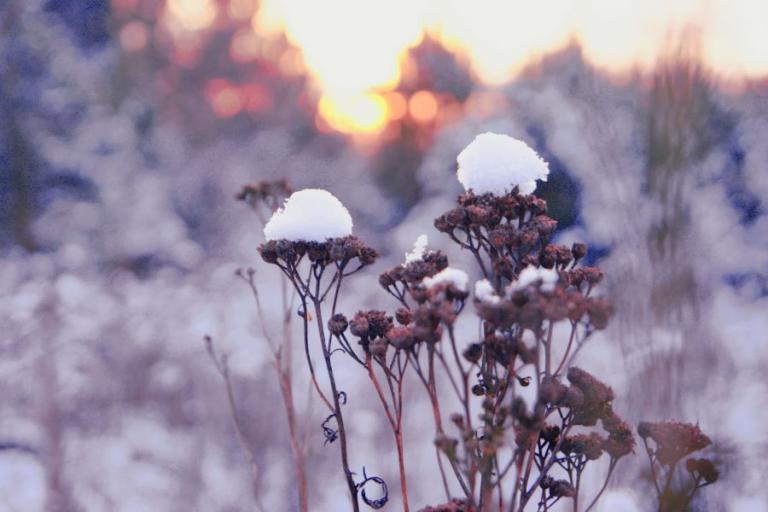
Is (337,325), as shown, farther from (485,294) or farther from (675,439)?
(675,439)

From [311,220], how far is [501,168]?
0.40 metres

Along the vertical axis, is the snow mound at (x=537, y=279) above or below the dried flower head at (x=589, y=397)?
A: above

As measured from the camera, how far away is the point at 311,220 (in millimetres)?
1299

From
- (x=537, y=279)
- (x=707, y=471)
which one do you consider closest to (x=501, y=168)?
(x=537, y=279)

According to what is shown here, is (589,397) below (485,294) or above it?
below

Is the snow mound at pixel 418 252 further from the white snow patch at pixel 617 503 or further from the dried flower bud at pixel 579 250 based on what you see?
the white snow patch at pixel 617 503

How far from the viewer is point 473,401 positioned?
415 cm

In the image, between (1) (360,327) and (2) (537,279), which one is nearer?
(2) (537,279)

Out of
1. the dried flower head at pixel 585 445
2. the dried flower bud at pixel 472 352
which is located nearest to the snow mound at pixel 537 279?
the dried flower bud at pixel 472 352

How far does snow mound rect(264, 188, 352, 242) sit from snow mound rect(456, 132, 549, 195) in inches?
10.7

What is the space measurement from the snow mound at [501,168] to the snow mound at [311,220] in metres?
0.27

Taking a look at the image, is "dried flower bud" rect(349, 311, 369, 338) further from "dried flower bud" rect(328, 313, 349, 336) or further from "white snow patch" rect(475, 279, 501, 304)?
"white snow patch" rect(475, 279, 501, 304)

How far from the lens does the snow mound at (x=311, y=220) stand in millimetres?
1291

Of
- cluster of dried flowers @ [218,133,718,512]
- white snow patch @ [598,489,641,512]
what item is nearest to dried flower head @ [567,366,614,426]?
cluster of dried flowers @ [218,133,718,512]
